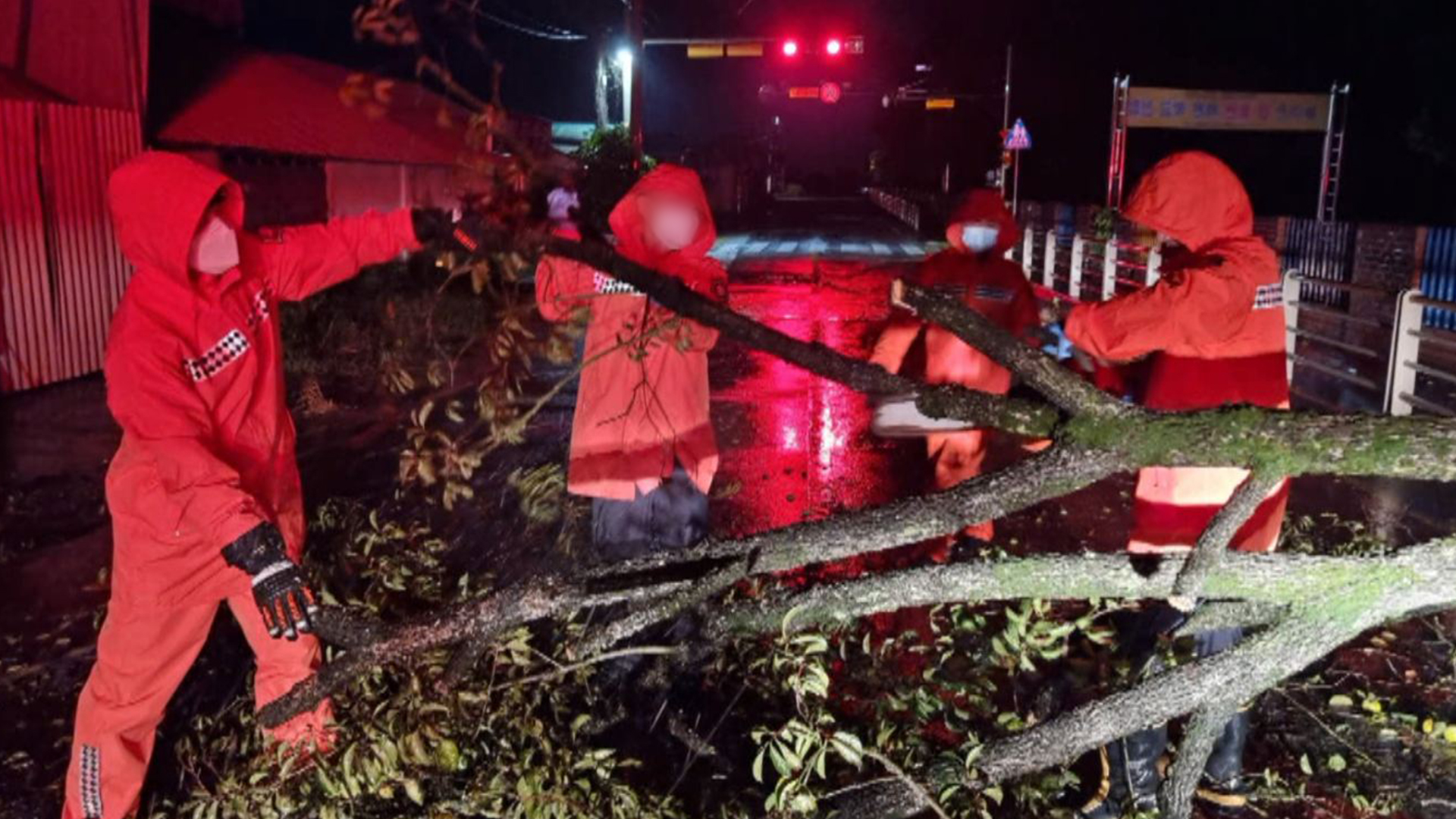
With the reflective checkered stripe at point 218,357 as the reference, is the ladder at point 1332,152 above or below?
above

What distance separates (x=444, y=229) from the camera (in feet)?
12.5

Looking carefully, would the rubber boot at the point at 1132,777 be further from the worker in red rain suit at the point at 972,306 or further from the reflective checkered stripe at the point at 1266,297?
the worker in red rain suit at the point at 972,306

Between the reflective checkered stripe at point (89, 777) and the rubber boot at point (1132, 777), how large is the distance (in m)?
2.83

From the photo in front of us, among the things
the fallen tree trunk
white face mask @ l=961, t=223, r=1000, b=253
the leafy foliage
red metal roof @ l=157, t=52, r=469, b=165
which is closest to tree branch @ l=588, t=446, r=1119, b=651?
the fallen tree trunk

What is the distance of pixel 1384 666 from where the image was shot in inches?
183

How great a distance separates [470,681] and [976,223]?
129 inches

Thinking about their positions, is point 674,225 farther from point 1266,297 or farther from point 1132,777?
point 1132,777

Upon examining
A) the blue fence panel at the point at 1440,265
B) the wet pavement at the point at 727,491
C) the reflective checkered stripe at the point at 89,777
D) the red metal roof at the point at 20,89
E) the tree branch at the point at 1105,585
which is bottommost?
the wet pavement at the point at 727,491

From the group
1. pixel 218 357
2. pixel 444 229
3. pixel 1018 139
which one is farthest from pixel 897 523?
pixel 1018 139

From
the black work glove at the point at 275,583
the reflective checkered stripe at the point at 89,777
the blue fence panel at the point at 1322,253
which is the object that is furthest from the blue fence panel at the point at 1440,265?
the reflective checkered stripe at the point at 89,777

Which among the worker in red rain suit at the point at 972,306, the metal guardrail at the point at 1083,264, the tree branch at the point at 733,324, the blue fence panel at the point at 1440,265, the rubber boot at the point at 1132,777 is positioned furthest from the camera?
the metal guardrail at the point at 1083,264

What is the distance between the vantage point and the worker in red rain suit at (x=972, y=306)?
18.4ft

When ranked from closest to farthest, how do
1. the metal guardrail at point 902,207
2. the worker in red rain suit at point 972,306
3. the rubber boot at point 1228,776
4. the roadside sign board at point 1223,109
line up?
1. the rubber boot at point 1228,776
2. the worker in red rain suit at point 972,306
3. the roadside sign board at point 1223,109
4. the metal guardrail at point 902,207

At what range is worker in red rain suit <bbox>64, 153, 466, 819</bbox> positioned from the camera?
10.7ft
